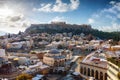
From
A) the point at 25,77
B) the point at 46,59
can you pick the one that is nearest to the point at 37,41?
the point at 46,59

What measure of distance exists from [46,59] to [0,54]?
5.36 m

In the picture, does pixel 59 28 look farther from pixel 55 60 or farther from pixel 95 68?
pixel 95 68

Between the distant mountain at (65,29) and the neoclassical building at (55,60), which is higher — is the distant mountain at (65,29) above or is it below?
above

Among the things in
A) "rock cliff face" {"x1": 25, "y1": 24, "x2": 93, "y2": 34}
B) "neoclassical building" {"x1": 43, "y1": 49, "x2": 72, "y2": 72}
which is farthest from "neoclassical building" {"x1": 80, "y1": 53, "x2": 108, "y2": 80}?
"rock cliff face" {"x1": 25, "y1": 24, "x2": 93, "y2": 34}

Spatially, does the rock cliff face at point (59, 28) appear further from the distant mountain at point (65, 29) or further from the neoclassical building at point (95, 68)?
the neoclassical building at point (95, 68)

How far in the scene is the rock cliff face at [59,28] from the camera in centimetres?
6500

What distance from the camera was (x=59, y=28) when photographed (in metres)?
67.0

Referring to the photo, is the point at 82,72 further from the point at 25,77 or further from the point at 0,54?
the point at 0,54

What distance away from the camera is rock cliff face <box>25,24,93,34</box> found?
6500 centimetres

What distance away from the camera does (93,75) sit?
22.4 metres

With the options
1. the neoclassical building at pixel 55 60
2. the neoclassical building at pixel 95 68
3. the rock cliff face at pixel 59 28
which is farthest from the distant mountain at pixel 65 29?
the neoclassical building at pixel 95 68

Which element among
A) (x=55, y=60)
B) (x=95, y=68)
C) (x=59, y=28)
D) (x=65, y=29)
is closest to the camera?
(x=95, y=68)

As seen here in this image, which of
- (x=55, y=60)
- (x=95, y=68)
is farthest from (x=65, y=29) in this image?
(x=95, y=68)

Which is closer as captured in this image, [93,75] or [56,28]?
[93,75]
